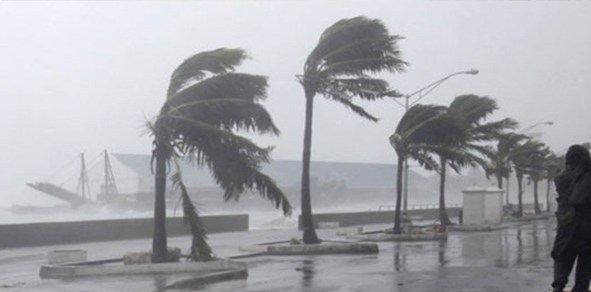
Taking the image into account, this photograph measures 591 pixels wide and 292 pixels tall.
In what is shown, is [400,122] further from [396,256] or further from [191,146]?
[191,146]

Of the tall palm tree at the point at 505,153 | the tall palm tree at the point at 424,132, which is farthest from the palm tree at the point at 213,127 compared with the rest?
A: the tall palm tree at the point at 505,153

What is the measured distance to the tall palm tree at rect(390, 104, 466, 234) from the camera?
110 feet

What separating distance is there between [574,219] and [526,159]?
53866mm

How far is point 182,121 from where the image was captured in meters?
19.2

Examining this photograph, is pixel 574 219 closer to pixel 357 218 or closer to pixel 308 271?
pixel 308 271

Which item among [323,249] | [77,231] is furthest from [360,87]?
[77,231]

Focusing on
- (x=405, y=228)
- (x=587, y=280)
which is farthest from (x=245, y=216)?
(x=587, y=280)

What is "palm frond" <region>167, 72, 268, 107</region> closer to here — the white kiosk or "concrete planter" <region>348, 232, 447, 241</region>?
"concrete planter" <region>348, 232, 447, 241</region>

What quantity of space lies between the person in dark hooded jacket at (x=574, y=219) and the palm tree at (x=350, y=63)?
621 inches

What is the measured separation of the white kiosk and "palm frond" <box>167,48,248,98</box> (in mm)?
28356

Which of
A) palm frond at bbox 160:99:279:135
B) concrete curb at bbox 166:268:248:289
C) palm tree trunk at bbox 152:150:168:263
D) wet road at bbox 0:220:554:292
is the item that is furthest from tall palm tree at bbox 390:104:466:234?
concrete curb at bbox 166:268:248:289

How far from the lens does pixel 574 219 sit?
33.7 ft

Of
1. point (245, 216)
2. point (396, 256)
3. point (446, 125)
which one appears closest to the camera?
point (396, 256)

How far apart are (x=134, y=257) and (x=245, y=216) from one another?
30984mm
